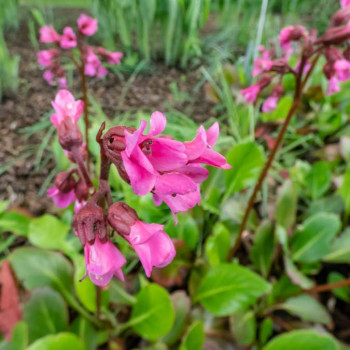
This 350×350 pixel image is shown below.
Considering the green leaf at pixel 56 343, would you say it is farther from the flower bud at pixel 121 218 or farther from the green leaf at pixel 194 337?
the flower bud at pixel 121 218

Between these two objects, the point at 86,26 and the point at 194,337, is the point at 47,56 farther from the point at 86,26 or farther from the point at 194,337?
the point at 194,337

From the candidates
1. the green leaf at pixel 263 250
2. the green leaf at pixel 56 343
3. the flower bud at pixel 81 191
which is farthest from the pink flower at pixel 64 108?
the green leaf at pixel 263 250

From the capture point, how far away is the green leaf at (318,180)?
1.51 m

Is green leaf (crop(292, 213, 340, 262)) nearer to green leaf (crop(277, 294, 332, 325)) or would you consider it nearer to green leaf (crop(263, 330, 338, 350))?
green leaf (crop(277, 294, 332, 325))

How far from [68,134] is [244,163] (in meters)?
0.75

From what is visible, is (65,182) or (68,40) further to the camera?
(68,40)

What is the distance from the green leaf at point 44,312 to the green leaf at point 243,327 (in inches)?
20.3

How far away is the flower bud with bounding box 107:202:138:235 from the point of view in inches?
21.1

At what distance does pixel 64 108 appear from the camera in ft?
2.31

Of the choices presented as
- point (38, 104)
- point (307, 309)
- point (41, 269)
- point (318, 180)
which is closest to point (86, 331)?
point (41, 269)

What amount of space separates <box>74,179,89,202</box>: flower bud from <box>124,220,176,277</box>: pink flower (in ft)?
0.86

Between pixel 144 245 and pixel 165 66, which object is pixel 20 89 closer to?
pixel 165 66

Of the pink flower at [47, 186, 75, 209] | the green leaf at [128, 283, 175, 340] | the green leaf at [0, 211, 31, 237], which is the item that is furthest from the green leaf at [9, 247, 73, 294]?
the pink flower at [47, 186, 75, 209]

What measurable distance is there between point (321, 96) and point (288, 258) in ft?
4.09
